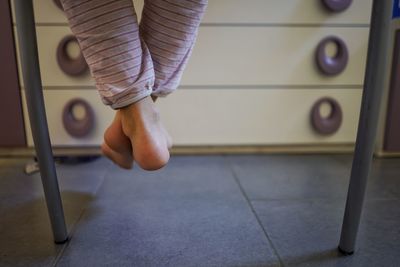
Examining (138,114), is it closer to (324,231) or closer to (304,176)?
(324,231)

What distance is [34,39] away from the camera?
1.93ft

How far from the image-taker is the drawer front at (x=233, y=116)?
1236mm

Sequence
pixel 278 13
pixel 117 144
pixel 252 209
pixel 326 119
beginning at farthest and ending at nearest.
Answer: pixel 326 119 < pixel 278 13 < pixel 252 209 < pixel 117 144

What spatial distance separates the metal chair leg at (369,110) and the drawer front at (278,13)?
67 centimetres

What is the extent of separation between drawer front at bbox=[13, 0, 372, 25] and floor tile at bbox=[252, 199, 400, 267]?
0.63 meters

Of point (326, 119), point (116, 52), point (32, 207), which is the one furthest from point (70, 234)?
point (326, 119)

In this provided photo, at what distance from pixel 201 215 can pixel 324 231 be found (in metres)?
0.26

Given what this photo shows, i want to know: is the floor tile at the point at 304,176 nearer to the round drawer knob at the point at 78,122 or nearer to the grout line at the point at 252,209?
the grout line at the point at 252,209

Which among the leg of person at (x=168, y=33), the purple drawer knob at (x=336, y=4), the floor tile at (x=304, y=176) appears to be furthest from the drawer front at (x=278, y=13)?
the leg of person at (x=168, y=33)

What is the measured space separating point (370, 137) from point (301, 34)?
72 centimetres

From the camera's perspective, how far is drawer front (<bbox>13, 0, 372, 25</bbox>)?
3.84 ft

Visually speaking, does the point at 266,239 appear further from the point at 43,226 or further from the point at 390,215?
the point at 43,226

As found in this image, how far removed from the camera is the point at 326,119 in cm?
128

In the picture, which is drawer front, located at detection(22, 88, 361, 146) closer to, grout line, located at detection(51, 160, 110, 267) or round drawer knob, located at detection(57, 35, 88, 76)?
round drawer knob, located at detection(57, 35, 88, 76)
